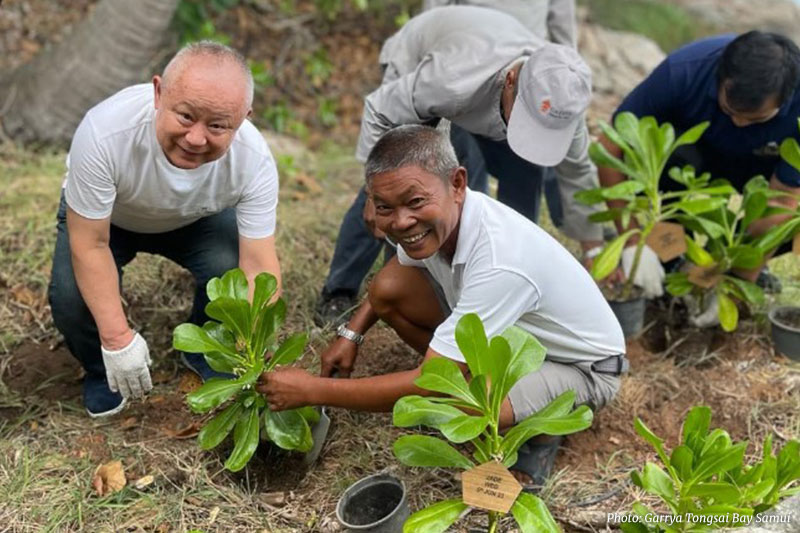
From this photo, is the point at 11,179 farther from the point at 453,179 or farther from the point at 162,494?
the point at 453,179

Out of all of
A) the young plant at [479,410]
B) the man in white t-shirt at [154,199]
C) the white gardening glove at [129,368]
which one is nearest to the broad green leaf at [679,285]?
the young plant at [479,410]

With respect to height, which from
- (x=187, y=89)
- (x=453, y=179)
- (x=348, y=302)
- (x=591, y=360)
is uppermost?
(x=187, y=89)

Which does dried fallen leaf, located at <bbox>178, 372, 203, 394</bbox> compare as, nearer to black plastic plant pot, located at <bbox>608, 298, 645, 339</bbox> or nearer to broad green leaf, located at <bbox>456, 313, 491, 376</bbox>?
broad green leaf, located at <bbox>456, 313, 491, 376</bbox>

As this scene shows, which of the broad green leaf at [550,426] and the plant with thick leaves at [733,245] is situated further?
the plant with thick leaves at [733,245]

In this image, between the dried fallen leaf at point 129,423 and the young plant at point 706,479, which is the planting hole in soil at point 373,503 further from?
the dried fallen leaf at point 129,423

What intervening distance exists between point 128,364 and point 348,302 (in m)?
0.94

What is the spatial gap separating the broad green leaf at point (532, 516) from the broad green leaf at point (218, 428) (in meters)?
0.80

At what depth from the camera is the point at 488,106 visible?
291cm

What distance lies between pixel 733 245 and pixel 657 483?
4.32ft

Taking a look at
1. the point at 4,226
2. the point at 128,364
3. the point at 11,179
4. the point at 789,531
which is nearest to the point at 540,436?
the point at 789,531

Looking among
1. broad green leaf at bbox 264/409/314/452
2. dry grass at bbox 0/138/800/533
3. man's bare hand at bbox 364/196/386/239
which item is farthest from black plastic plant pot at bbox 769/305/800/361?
broad green leaf at bbox 264/409/314/452

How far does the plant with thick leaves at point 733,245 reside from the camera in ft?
9.86

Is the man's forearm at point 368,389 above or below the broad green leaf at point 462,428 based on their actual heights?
below

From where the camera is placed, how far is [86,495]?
2453 mm
